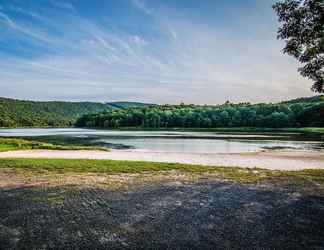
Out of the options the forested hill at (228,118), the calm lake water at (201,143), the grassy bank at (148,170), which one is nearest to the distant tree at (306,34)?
the grassy bank at (148,170)

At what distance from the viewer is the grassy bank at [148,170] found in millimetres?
11617

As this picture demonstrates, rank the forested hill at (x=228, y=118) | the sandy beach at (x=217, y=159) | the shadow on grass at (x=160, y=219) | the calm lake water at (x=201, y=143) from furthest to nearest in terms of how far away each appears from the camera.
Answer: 1. the forested hill at (x=228, y=118)
2. the calm lake water at (x=201, y=143)
3. the sandy beach at (x=217, y=159)
4. the shadow on grass at (x=160, y=219)

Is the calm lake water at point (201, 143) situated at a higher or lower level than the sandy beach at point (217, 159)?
lower

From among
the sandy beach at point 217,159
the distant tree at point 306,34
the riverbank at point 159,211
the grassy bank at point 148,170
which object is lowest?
the sandy beach at point 217,159

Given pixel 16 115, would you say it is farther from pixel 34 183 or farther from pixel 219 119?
pixel 34 183

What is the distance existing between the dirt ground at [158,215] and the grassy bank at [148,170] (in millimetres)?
1487

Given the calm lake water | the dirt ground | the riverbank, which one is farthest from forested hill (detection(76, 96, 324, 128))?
the dirt ground

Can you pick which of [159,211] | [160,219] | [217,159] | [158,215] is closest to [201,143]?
[217,159]

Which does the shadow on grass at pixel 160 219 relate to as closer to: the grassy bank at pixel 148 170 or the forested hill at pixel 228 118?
the grassy bank at pixel 148 170

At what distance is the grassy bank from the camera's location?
11617 millimetres

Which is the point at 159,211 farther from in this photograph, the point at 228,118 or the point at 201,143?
the point at 228,118

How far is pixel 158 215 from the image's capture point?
681 centimetres

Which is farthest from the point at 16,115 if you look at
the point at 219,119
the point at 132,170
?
the point at 132,170

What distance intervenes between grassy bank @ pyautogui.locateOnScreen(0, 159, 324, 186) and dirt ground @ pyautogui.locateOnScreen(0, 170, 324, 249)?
1487mm
